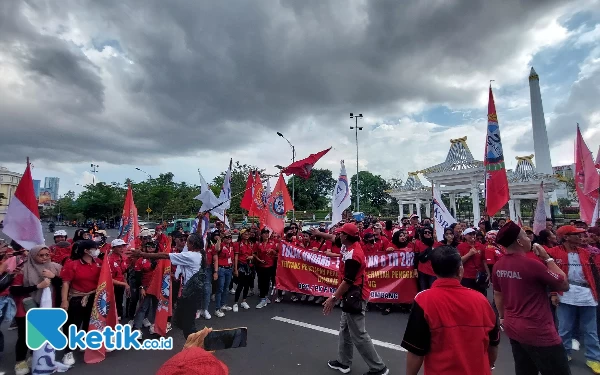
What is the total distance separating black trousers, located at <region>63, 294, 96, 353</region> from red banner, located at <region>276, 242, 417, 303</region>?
3864 mm

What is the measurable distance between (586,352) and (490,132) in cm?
526

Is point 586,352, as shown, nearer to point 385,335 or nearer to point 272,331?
point 385,335

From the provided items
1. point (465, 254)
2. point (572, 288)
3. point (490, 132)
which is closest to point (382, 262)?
point (465, 254)

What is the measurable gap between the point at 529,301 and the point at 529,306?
0.04 meters

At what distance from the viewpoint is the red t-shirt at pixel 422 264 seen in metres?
6.23

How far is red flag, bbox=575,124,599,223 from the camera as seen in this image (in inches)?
321

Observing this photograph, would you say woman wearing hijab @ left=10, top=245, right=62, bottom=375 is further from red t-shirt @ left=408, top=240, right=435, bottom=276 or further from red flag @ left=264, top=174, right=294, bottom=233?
red t-shirt @ left=408, top=240, right=435, bottom=276

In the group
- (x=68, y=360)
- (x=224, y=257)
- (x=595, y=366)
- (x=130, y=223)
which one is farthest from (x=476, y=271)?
(x=130, y=223)

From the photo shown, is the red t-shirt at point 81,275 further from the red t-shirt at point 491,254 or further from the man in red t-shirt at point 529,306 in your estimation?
the red t-shirt at point 491,254

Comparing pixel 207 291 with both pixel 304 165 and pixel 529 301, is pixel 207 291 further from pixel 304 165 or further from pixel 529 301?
pixel 529 301

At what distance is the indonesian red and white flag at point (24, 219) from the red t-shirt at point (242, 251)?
355cm

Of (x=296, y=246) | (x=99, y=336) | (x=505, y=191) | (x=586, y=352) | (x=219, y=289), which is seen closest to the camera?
(x=586, y=352)

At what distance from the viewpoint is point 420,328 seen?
196 centimetres

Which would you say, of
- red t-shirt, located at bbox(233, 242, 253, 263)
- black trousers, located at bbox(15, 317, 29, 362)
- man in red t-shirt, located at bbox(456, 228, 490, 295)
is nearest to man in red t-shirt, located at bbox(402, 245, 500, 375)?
man in red t-shirt, located at bbox(456, 228, 490, 295)
